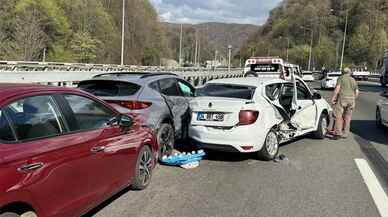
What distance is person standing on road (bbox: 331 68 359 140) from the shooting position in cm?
1111

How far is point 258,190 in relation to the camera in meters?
6.34

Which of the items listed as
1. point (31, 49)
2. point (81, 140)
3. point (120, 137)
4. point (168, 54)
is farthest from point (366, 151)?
point (168, 54)

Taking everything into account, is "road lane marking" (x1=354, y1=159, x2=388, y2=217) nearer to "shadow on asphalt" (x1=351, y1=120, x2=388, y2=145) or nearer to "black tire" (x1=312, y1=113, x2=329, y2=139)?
"black tire" (x1=312, y1=113, x2=329, y2=139)

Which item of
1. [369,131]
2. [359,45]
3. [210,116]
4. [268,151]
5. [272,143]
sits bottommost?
[369,131]

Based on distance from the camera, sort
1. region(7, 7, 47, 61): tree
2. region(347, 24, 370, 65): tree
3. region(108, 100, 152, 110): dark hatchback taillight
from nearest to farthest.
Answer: region(108, 100, 152, 110): dark hatchback taillight
region(7, 7, 47, 61): tree
region(347, 24, 370, 65): tree

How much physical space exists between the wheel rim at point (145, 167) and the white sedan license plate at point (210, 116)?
1994 mm

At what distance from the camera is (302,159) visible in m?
8.45

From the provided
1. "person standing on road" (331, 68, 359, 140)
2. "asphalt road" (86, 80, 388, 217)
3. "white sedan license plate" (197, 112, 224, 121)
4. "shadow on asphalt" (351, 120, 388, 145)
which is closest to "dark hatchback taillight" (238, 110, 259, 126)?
"white sedan license plate" (197, 112, 224, 121)

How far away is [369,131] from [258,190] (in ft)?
23.6

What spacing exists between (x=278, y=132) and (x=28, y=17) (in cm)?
6204

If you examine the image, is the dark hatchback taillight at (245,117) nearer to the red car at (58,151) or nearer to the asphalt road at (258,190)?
the asphalt road at (258,190)

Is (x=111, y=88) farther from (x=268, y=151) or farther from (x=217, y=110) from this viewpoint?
(x=268, y=151)

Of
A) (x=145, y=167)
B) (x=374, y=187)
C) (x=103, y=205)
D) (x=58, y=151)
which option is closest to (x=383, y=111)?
(x=374, y=187)

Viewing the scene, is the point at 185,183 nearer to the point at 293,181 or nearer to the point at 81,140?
the point at 293,181
